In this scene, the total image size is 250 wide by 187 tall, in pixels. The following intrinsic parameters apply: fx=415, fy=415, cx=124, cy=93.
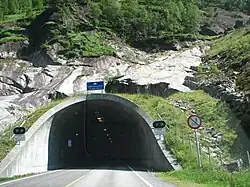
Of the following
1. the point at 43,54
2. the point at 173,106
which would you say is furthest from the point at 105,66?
the point at 173,106

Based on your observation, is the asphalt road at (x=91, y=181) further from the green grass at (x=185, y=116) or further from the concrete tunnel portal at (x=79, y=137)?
the green grass at (x=185, y=116)

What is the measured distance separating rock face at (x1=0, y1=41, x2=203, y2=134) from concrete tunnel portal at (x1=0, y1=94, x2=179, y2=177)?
447cm

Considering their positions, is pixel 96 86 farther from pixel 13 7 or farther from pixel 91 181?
pixel 13 7

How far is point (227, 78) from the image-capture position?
39.4 meters

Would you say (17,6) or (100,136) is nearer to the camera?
(100,136)

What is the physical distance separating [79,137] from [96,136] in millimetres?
9258

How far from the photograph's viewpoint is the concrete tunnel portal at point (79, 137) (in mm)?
27125

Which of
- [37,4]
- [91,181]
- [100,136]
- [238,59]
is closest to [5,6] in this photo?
[37,4]

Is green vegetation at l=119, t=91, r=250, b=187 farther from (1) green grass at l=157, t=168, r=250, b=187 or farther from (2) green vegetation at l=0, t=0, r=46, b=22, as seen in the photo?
(2) green vegetation at l=0, t=0, r=46, b=22

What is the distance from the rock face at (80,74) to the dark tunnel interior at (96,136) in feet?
12.4

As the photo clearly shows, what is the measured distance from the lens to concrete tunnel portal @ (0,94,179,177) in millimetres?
27125

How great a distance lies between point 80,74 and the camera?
173 ft

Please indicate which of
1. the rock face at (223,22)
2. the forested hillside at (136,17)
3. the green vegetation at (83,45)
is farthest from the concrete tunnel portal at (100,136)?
the rock face at (223,22)

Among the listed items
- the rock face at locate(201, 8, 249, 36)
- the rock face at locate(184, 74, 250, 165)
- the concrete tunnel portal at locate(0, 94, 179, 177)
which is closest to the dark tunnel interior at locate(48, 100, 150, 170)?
the concrete tunnel portal at locate(0, 94, 179, 177)
